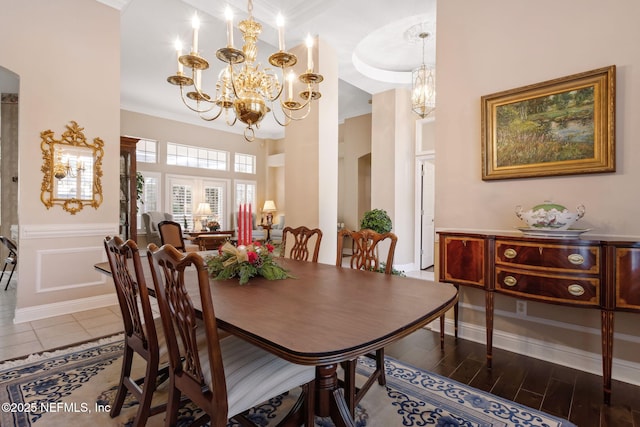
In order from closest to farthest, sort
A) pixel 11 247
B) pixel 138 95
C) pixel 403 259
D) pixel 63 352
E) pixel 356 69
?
pixel 63 352 → pixel 11 247 → pixel 356 69 → pixel 403 259 → pixel 138 95

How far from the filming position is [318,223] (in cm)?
395

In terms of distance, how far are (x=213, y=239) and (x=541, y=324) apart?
18.8 ft

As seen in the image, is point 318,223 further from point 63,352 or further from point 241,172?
point 241,172

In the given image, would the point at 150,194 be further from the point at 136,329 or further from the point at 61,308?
the point at 136,329

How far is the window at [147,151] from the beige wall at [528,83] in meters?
6.72

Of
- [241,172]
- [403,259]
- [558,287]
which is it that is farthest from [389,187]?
[241,172]

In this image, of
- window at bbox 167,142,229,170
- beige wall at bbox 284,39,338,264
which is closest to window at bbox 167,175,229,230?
window at bbox 167,142,229,170

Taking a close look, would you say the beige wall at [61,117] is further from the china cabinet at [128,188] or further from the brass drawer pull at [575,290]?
the brass drawer pull at [575,290]

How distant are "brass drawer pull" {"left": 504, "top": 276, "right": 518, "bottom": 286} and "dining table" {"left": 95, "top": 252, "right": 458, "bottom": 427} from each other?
0.90 metres

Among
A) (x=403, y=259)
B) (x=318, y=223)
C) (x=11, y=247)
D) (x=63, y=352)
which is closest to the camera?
(x=63, y=352)

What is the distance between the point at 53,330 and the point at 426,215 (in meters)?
5.68

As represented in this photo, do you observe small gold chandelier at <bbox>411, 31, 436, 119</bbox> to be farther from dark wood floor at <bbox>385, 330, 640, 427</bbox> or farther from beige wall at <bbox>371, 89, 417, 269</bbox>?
dark wood floor at <bbox>385, 330, 640, 427</bbox>

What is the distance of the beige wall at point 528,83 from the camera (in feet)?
6.74

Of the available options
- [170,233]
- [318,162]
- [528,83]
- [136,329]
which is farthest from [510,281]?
[170,233]
